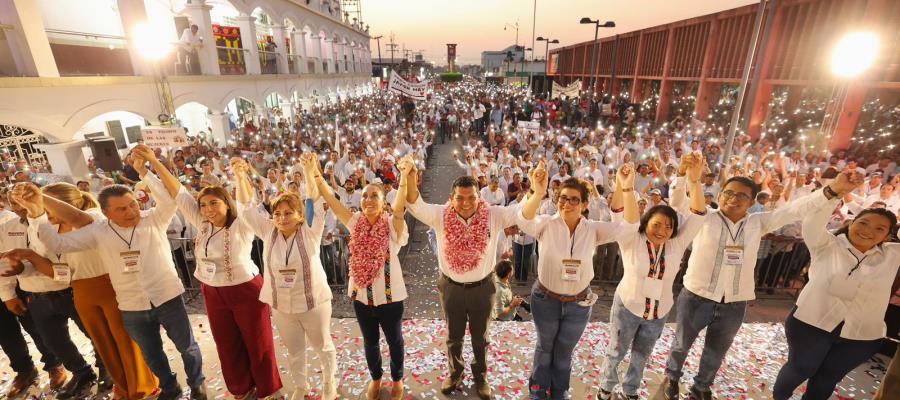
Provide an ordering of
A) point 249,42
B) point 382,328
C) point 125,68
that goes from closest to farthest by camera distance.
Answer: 1. point 382,328
2. point 125,68
3. point 249,42

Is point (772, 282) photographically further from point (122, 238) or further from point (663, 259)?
point (122, 238)

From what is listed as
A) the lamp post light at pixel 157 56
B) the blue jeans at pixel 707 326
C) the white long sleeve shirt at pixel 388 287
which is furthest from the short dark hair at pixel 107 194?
the lamp post light at pixel 157 56

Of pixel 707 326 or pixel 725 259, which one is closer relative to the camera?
pixel 725 259

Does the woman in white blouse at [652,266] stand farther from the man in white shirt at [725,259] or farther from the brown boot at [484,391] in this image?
the brown boot at [484,391]

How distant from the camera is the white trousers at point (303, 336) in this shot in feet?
9.57

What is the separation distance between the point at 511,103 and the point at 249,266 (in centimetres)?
2314

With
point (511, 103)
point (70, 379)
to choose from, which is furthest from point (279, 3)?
point (70, 379)

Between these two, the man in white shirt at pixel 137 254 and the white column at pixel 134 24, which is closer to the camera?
the man in white shirt at pixel 137 254

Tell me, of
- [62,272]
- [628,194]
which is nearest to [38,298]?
[62,272]

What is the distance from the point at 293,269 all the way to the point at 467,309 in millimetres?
1360

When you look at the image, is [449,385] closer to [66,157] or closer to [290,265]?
[290,265]

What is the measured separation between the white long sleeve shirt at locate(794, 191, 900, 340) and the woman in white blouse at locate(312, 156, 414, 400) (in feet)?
9.87

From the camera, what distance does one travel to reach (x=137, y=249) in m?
2.88

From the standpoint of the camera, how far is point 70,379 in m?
3.58
